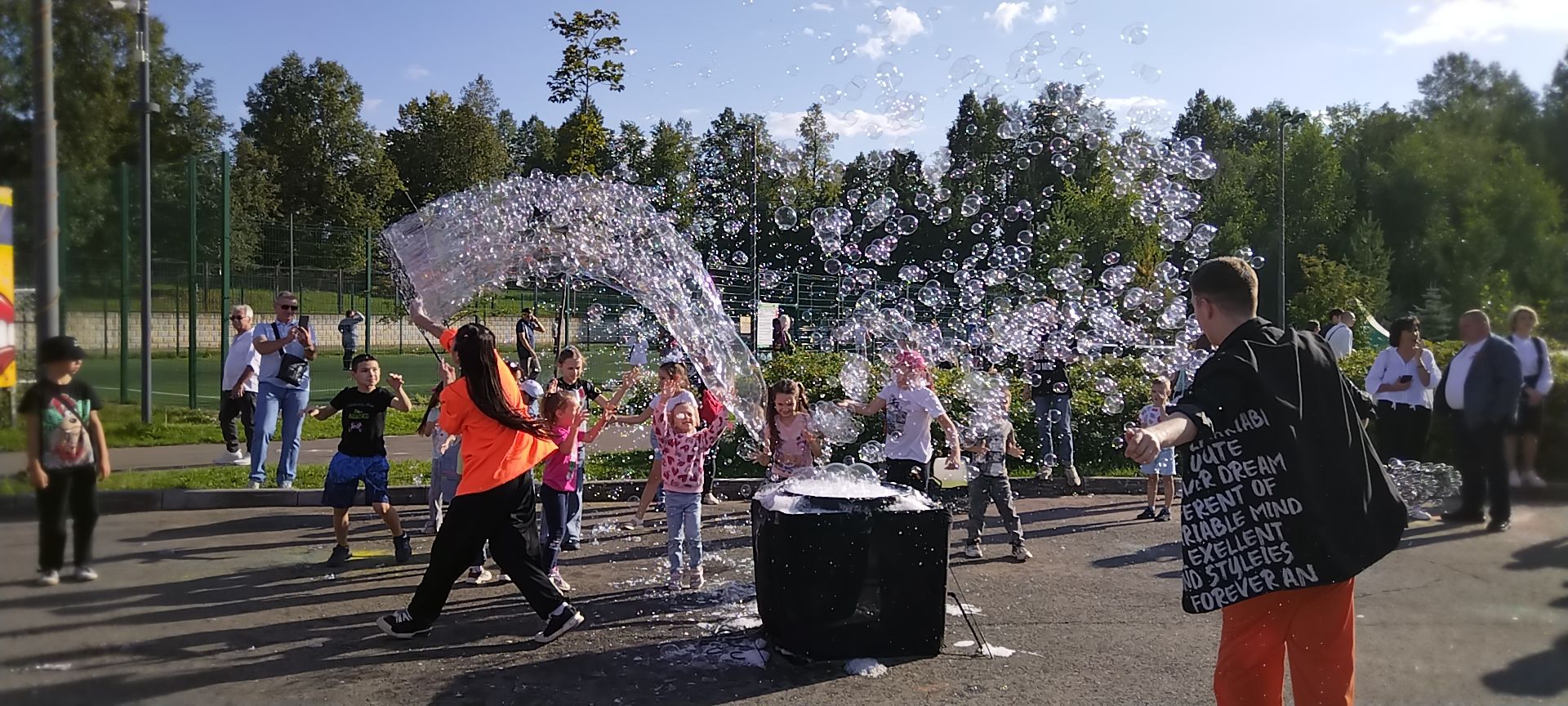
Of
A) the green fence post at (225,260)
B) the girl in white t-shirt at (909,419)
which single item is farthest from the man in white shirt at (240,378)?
the girl in white t-shirt at (909,419)

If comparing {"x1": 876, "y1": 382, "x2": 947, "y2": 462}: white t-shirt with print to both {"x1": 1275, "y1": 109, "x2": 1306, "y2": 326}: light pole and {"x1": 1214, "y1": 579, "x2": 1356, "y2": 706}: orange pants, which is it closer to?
{"x1": 1275, "y1": 109, "x2": 1306, "y2": 326}: light pole

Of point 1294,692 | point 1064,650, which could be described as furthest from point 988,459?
point 1294,692

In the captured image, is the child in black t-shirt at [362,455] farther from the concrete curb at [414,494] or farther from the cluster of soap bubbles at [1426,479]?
the cluster of soap bubbles at [1426,479]

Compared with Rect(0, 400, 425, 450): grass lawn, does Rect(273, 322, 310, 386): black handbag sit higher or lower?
higher

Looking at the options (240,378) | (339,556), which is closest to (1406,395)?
(339,556)

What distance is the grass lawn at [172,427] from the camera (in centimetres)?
508

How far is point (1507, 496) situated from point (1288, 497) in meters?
4.85

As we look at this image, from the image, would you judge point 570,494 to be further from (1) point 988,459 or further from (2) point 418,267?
(1) point 988,459

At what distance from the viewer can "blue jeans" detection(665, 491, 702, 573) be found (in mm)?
6555

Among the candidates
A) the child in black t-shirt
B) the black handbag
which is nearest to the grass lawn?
the black handbag

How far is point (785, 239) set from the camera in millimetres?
9852

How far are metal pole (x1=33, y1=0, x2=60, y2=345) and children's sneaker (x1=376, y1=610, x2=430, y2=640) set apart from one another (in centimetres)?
199

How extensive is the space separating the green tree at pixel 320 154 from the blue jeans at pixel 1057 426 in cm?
1151

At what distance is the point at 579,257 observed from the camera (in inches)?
314
